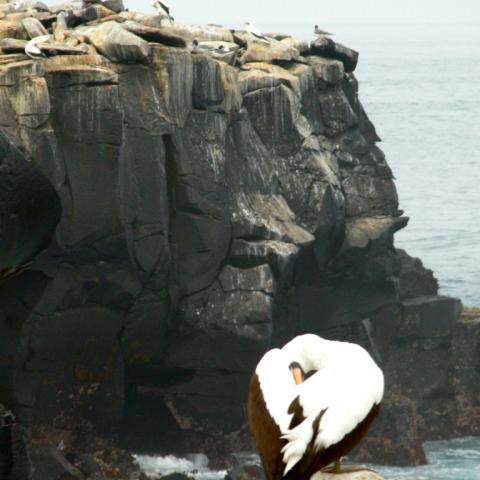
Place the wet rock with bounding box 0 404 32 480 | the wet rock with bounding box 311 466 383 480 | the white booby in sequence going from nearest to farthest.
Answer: the wet rock with bounding box 311 466 383 480
the wet rock with bounding box 0 404 32 480
the white booby

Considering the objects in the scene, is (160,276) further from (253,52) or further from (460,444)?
(460,444)

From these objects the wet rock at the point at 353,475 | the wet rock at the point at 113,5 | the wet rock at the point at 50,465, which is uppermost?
the wet rock at the point at 353,475

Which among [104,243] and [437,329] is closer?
[104,243]

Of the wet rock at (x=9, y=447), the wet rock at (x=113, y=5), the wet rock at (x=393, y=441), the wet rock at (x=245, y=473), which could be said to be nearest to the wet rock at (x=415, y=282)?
the wet rock at (x=393, y=441)

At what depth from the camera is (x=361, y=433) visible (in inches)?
661

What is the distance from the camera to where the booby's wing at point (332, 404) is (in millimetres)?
15695

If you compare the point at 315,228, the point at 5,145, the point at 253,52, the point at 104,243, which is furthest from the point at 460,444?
the point at 5,145

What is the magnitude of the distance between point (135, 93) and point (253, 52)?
10.2 metres

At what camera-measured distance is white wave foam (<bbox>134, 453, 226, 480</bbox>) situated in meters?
49.6

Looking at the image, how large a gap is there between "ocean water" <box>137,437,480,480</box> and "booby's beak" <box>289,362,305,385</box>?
3151cm

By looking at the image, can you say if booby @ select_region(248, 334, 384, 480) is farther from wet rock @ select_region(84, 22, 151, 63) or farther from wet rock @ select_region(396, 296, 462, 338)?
wet rock @ select_region(396, 296, 462, 338)

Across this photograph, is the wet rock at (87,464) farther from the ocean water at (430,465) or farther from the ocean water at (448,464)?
the ocean water at (448,464)

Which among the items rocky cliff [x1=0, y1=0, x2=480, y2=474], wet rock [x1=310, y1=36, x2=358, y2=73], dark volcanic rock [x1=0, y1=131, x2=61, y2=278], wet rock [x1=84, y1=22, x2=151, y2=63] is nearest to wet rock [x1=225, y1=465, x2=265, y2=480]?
rocky cliff [x1=0, y1=0, x2=480, y2=474]

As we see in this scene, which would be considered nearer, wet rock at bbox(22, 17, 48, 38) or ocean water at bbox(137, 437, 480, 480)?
wet rock at bbox(22, 17, 48, 38)
